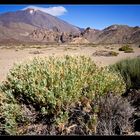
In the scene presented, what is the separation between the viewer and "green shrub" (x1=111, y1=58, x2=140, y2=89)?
22.8 ft

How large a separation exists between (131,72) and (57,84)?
2798mm

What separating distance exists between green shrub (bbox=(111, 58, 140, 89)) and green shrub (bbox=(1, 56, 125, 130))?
0.95 metres

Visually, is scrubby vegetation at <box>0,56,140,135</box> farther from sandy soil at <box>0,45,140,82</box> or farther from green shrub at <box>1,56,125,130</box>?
sandy soil at <box>0,45,140,82</box>

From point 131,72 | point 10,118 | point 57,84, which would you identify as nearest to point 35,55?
point 131,72

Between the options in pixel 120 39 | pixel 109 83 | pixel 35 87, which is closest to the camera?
pixel 35 87

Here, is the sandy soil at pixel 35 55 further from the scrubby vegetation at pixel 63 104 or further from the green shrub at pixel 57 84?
the scrubby vegetation at pixel 63 104

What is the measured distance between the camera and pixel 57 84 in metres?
5.07

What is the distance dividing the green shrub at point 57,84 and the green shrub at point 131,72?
95 centimetres

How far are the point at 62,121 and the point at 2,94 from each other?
56.9 inches

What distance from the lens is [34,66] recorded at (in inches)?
222

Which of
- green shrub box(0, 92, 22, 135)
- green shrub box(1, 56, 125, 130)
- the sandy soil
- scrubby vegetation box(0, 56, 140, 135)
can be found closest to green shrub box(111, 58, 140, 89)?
the sandy soil
